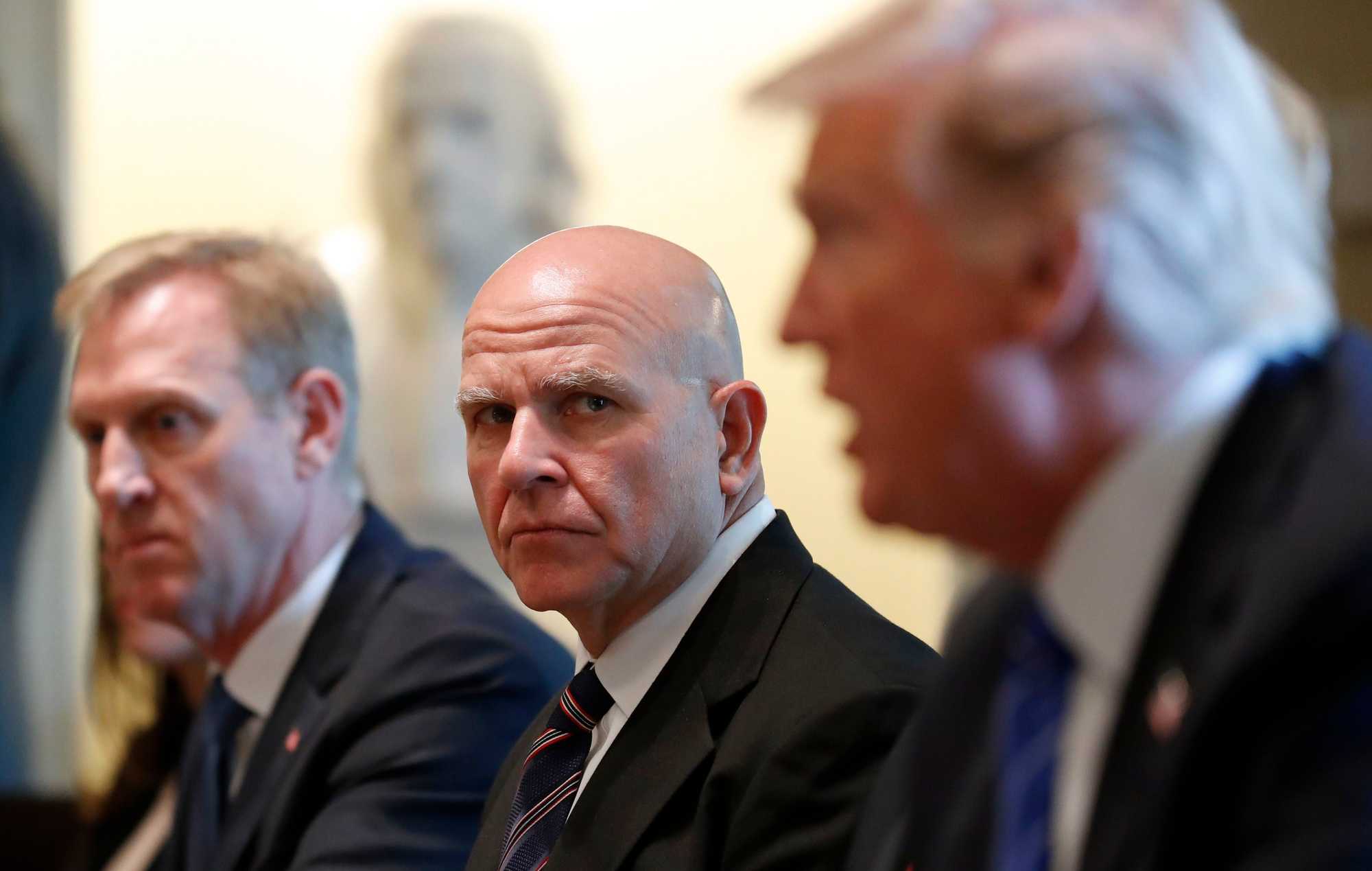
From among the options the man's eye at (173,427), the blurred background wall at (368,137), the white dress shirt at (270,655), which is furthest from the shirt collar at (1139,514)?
the blurred background wall at (368,137)

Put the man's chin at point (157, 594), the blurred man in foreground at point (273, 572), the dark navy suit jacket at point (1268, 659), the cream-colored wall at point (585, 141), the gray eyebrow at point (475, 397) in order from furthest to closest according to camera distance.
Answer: the cream-colored wall at point (585, 141) < the man's chin at point (157, 594) < the blurred man in foreground at point (273, 572) < the gray eyebrow at point (475, 397) < the dark navy suit jacket at point (1268, 659)

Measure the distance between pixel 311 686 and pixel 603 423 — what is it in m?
0.89

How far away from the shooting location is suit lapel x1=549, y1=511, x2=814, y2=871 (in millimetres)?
1812

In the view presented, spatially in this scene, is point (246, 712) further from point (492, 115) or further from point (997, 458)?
point (492, 115)

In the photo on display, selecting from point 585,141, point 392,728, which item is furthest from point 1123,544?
point 585,141

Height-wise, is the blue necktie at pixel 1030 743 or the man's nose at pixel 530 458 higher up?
the man's nose at pixel 530 458

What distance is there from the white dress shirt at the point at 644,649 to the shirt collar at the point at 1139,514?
91cm

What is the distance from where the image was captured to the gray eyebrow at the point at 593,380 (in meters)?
1.95

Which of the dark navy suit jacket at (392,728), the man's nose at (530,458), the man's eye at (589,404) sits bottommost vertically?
the dark navy suit jacket at (392,728)

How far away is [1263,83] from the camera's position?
4.01 feet

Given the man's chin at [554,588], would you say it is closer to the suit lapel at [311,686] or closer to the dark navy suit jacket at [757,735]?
the dark navy suit jacket at [757,735]

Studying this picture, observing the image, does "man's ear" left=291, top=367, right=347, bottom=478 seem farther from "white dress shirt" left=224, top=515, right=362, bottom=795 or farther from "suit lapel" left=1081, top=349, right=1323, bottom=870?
"suit lapel" left=1081, top=349, right=1323, bottom=870

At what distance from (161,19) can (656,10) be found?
1.71 meters

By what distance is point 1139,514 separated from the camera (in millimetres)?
1102
